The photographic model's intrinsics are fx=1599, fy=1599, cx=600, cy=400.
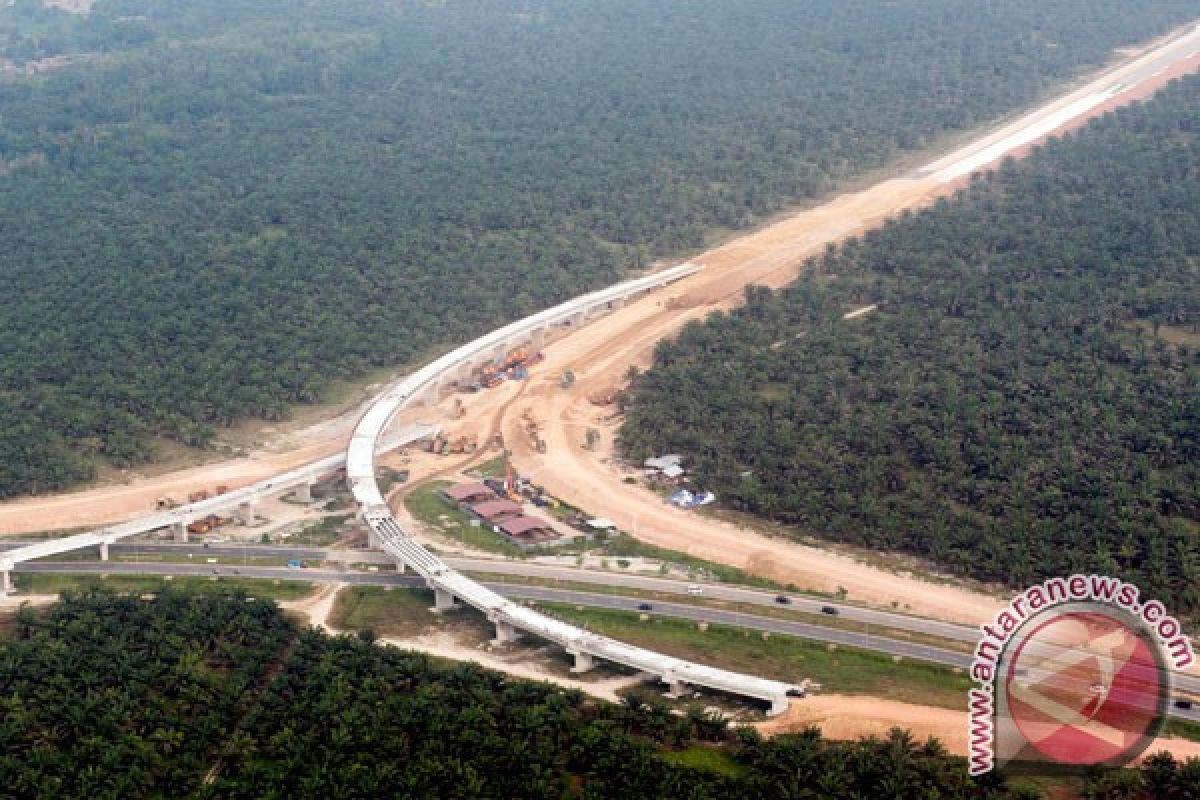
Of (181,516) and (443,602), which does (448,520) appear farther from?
(181,516)

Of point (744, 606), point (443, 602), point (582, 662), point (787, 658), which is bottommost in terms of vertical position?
point (443, 602)

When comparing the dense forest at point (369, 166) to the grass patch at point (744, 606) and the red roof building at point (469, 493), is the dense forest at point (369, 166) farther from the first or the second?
the grass patch at point (744, 606)

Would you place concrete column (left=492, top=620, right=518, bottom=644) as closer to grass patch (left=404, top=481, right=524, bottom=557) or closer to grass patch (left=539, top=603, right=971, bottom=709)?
grass patch (left=539, top=603, right=971, bottom=709)

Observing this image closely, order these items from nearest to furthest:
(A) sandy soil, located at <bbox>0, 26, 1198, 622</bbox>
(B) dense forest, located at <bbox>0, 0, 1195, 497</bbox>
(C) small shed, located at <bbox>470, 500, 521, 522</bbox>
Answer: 1. (A) sandy soil, located at <bbox>0, 26, 1198, 622</bbox>
2. (C) small shed, located at <bbox>470, 500, 521, 522</bbox>
3. (B) dense forest, located at <bbox>0, 0, 1195, 497</bbox>

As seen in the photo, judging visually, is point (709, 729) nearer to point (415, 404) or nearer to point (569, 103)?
point (415, 404)

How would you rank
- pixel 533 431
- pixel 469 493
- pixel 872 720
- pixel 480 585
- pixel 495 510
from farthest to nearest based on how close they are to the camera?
pixel 533 431 → pixel 469 493 → pixel 495 510 → pixel 480 585 → pixel 872 720

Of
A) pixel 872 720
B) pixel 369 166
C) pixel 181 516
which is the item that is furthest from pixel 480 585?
pixel 369 166

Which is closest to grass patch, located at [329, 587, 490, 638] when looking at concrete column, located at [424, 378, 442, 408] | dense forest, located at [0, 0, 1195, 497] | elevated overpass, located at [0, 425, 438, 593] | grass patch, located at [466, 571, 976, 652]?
grass patch, located at [466, 571, 976, 652]
